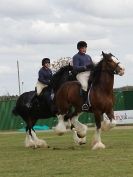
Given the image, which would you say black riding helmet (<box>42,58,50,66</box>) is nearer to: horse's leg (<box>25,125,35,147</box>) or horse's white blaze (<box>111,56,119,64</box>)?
horse's leg (<box>25,125,35,147</box>)

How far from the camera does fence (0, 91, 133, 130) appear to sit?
4281 centimetres

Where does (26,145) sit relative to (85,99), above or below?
below

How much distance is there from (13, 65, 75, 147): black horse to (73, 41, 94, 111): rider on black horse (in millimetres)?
416

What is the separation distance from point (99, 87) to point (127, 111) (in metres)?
24.8

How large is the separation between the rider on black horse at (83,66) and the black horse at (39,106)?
0.42 metres

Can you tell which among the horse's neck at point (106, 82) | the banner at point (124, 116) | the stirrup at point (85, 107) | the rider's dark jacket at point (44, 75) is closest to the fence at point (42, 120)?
the banner at point (124, 116)

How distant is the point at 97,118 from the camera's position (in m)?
17.0

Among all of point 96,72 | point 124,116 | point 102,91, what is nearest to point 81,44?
point 96,72

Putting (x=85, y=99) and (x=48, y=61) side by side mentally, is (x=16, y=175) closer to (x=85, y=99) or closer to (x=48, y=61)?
(x=85, y=99)

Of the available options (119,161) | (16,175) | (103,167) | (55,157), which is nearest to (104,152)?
(55,157)

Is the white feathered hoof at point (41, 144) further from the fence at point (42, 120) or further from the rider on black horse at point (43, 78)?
the fence at point (42, 120)

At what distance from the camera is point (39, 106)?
770 inches

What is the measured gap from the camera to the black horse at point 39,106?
1902cm

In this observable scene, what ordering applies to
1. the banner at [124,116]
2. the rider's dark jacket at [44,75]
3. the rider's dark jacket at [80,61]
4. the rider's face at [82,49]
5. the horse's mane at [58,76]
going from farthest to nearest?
the banner at [124,116] → the rider's dark jacket at [44,75] → the horse's mane at [58,76] → the rider's face at [82,49] → the rider's dark jacket at [80,61]
